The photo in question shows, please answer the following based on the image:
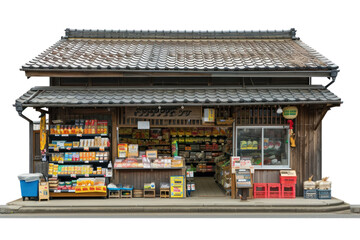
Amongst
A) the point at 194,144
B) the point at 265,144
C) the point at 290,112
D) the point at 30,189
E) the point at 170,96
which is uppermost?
the point at 170,96

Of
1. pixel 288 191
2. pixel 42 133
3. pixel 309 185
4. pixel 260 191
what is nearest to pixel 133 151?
pixel 42 133

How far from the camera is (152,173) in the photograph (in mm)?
12461

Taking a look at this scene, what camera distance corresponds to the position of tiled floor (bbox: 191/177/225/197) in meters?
12.9

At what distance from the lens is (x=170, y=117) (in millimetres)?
12367

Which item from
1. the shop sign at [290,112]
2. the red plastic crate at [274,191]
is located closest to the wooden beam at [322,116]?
the shop sign at [290,112]

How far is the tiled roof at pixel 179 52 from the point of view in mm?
12289

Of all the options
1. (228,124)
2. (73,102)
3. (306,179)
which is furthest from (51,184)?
(306,179)

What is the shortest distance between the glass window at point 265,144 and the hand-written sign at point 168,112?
1583 mm

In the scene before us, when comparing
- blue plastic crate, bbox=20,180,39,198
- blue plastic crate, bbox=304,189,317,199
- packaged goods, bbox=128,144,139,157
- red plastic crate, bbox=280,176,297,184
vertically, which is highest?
packaged goods, bbox=128,144,139,157

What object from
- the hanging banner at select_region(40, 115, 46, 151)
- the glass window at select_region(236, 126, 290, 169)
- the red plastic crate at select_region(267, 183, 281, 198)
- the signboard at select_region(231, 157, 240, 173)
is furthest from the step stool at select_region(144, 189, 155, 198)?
the red plastic crate at select_region(267, 183, 281, 198)

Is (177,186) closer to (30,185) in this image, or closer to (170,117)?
(170,117)

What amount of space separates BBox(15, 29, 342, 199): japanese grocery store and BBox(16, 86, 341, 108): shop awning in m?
0.03

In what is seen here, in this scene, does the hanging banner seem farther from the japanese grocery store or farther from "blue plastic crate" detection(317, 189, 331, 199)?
"blue plastic crate" detection(317, 189, 331, 199)

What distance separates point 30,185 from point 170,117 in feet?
16.0
